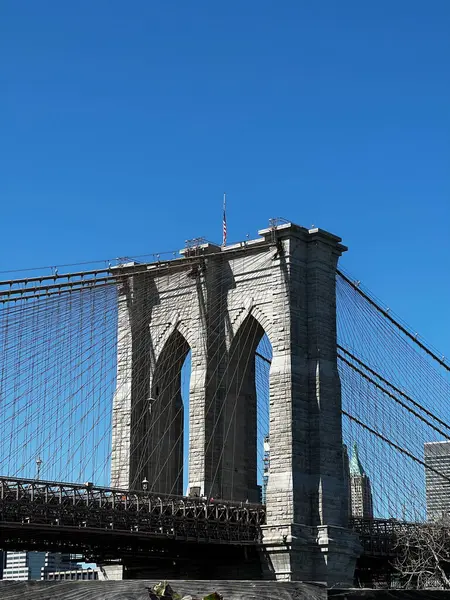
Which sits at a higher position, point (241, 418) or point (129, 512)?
point (241, 418)

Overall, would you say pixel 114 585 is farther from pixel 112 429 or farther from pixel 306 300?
pixel 112 429

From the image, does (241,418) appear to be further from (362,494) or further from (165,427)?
(362,494)

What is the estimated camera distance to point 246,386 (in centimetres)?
5509

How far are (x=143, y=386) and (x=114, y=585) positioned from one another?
51.6 meters

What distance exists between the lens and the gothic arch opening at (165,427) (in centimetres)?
5494

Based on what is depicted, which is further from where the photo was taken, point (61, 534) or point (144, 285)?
point (144, 285)

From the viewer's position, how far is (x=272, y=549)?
4775 centimetres

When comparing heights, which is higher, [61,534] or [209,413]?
[209,413]

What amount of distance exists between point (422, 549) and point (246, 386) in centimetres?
1270

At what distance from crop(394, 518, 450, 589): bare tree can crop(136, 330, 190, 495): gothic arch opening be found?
12.3 meters

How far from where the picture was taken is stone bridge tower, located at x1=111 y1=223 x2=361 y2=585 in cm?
4881

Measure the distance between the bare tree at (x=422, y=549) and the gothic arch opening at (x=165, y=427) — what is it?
1231cm

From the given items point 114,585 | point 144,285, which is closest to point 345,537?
point 144,285

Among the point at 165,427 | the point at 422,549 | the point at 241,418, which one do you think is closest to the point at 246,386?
the point at 241,418
